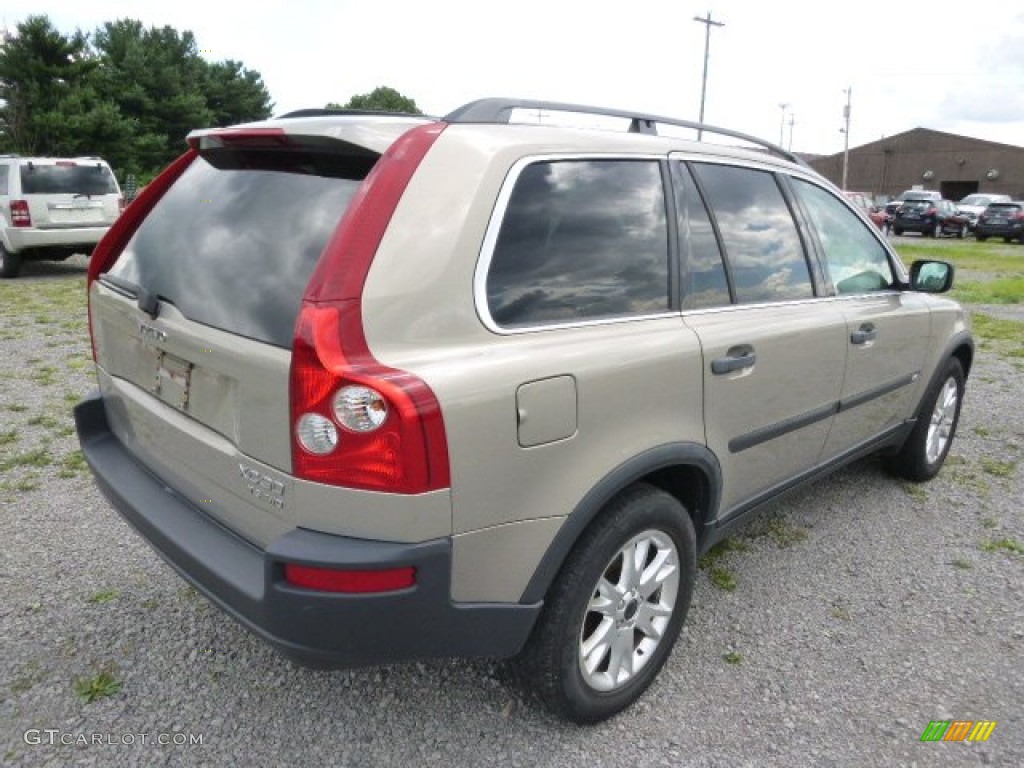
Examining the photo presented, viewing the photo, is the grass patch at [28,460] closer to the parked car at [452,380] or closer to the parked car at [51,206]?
the parked car at [452,380]

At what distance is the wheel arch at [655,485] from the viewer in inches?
80.4

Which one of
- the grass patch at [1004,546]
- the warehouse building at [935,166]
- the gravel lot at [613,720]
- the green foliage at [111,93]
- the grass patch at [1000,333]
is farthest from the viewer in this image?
the warehouse building at [935,166]

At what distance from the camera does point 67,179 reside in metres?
11.2

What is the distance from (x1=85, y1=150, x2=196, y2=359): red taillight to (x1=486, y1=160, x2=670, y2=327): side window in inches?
52.0

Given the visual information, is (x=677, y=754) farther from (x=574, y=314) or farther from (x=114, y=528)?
(x=114, y=528)

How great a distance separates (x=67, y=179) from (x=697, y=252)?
1128 centimetres

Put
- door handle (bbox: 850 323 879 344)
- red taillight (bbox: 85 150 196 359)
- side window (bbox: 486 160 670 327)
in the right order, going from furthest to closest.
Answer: door handle (bbox: 850 323 879 344) → red taillight (bbox: 85 150 196 359) → side window (bbox: 486 160 670 327)

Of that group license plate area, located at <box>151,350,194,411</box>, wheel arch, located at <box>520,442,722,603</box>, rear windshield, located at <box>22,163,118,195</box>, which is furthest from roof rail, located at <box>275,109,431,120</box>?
rear windshield, located at <box>22,163,118,195</box>

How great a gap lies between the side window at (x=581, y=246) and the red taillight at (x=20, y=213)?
36.2 feet

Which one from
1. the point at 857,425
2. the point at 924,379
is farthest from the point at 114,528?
the point at 924,379

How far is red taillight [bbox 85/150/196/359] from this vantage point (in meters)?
2.69

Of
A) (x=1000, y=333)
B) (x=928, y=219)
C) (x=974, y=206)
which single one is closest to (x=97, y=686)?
(x=1000, y=333)

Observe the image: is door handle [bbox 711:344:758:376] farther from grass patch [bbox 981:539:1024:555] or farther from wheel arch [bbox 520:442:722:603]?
grass patch [bbox 981:539:1024:555]

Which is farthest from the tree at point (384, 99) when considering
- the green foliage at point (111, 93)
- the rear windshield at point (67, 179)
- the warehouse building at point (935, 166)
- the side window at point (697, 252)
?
the side window at point (697, 252)
